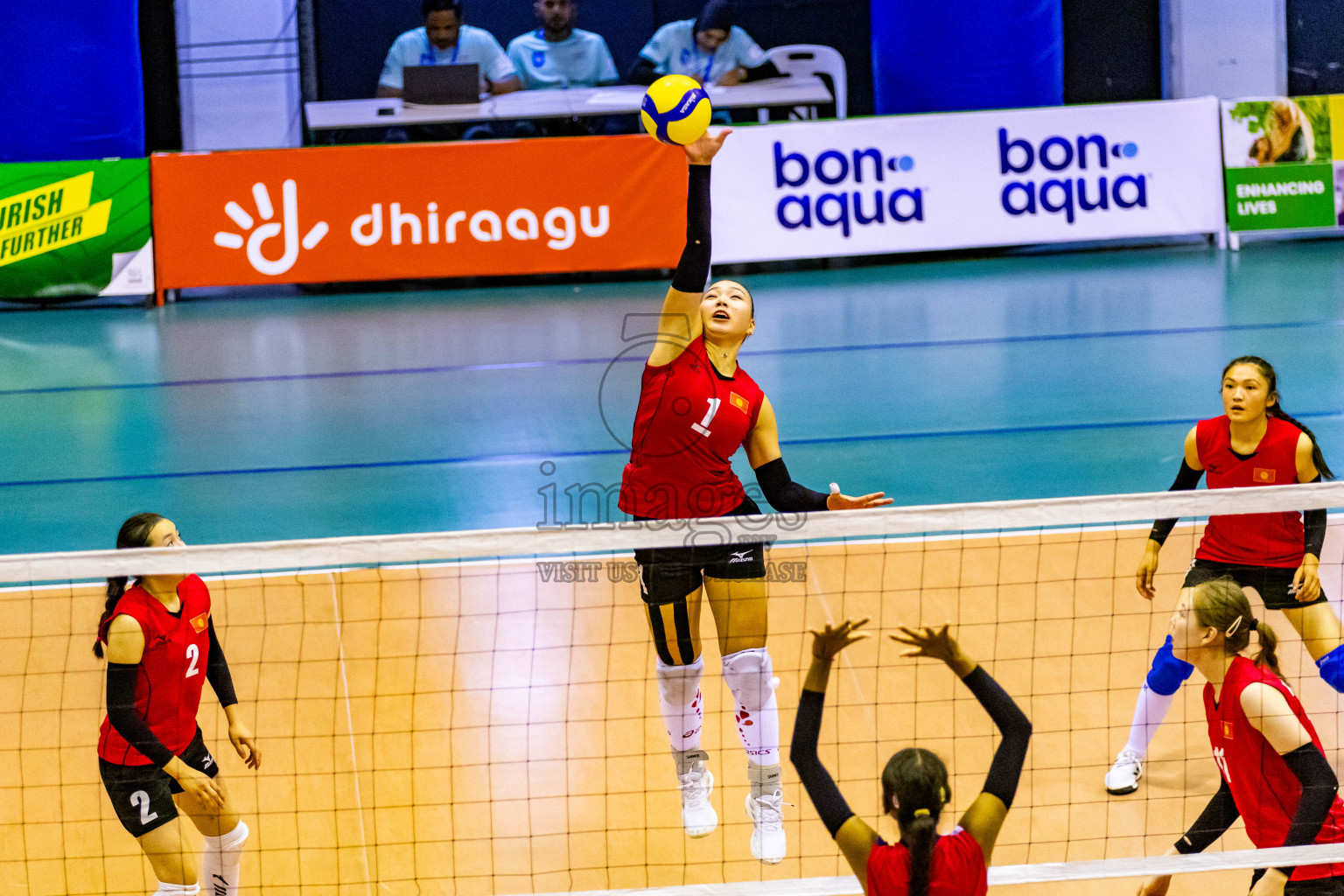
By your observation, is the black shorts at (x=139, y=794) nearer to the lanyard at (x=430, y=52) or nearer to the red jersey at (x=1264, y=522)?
the red jersey at (x=1264, y=522)

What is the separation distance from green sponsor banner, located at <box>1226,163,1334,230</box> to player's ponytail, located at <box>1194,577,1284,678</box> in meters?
13.0

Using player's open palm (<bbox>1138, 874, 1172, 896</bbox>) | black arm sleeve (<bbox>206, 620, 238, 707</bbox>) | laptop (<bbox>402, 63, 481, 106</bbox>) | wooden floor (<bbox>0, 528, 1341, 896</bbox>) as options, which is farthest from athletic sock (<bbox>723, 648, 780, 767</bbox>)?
laptop (<bbox>402, 63, 481, 106</bbox>)

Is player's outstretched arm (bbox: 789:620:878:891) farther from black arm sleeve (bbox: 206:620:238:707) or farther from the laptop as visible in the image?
the laptop

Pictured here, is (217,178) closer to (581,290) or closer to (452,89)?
(452,89)

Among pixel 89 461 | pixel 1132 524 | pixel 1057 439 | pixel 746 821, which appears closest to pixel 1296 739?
pixel 746 821

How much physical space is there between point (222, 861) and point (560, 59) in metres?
14.5

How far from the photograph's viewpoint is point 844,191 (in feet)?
49.1

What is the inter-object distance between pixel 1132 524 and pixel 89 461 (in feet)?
22.9

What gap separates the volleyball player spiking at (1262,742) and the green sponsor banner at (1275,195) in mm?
12995

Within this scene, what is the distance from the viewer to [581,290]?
1481cm

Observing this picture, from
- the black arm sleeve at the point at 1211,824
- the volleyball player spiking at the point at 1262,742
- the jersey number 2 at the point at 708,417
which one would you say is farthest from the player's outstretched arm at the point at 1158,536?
the jersey number 2 at the point at 708,417

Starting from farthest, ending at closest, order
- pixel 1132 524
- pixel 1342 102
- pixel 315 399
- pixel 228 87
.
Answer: pixel 228 87 < pixel 1342 102 < pixel 315 399 < pixel 1132 524

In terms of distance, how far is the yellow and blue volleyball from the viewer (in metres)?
4.27

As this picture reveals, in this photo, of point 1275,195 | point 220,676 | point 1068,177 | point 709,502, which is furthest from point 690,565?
point 1275,195
